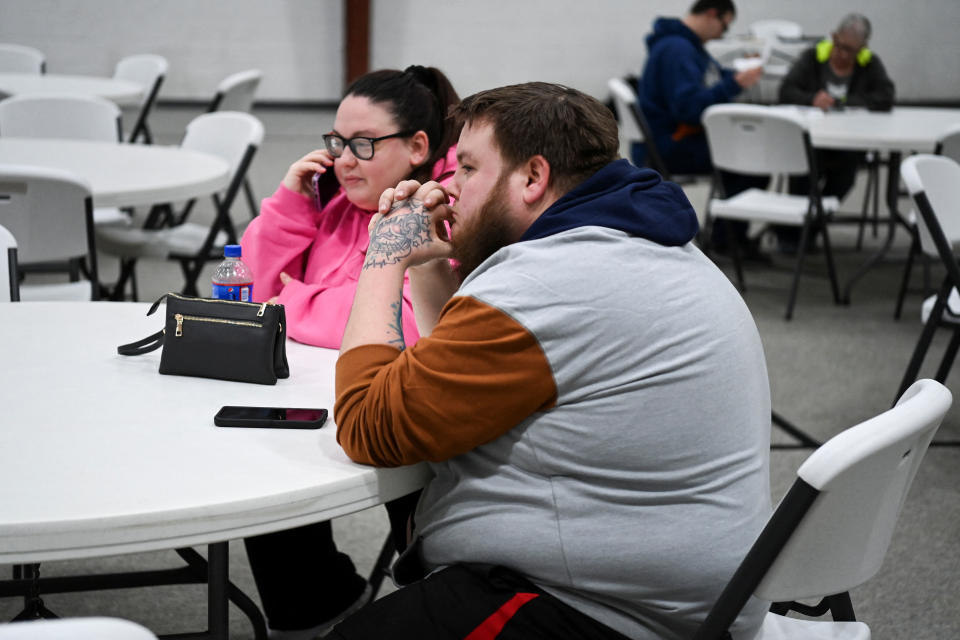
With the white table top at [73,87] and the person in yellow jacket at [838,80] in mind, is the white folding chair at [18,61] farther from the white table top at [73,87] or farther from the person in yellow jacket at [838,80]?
the person in yellow jacket at [838,80]

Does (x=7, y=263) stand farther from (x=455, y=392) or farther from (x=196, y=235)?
(x=196, y=235)

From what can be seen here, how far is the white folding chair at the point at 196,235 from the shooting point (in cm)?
372

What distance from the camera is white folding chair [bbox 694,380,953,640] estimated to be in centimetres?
114

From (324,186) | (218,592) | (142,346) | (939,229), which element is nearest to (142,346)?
(142,346)

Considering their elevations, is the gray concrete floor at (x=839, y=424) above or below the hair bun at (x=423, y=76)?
below

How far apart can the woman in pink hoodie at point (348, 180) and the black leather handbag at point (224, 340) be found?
30cm

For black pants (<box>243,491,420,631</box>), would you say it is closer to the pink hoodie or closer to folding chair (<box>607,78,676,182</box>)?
the pink hoodie

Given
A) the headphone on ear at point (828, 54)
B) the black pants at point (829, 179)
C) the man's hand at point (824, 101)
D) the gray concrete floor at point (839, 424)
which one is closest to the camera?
the gray concrete floor at point (839, 424)

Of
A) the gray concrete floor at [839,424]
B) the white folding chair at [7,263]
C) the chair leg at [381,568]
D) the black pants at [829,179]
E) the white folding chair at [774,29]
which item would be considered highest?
the white folding chair at [774,29]

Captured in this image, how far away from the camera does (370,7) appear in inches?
384

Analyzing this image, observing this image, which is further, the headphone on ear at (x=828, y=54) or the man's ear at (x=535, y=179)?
the headphone on ear at (x=828, y=54)

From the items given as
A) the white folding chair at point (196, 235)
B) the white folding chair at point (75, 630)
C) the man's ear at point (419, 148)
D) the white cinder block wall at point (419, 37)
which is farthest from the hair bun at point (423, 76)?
the white cinder block wall at point (419, 37)

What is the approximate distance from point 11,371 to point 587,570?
36.0 inches

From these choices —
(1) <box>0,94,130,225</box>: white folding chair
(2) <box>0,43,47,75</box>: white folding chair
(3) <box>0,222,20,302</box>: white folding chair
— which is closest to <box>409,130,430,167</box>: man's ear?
(3) <box>0,222,20,302</box>: white folding chair
